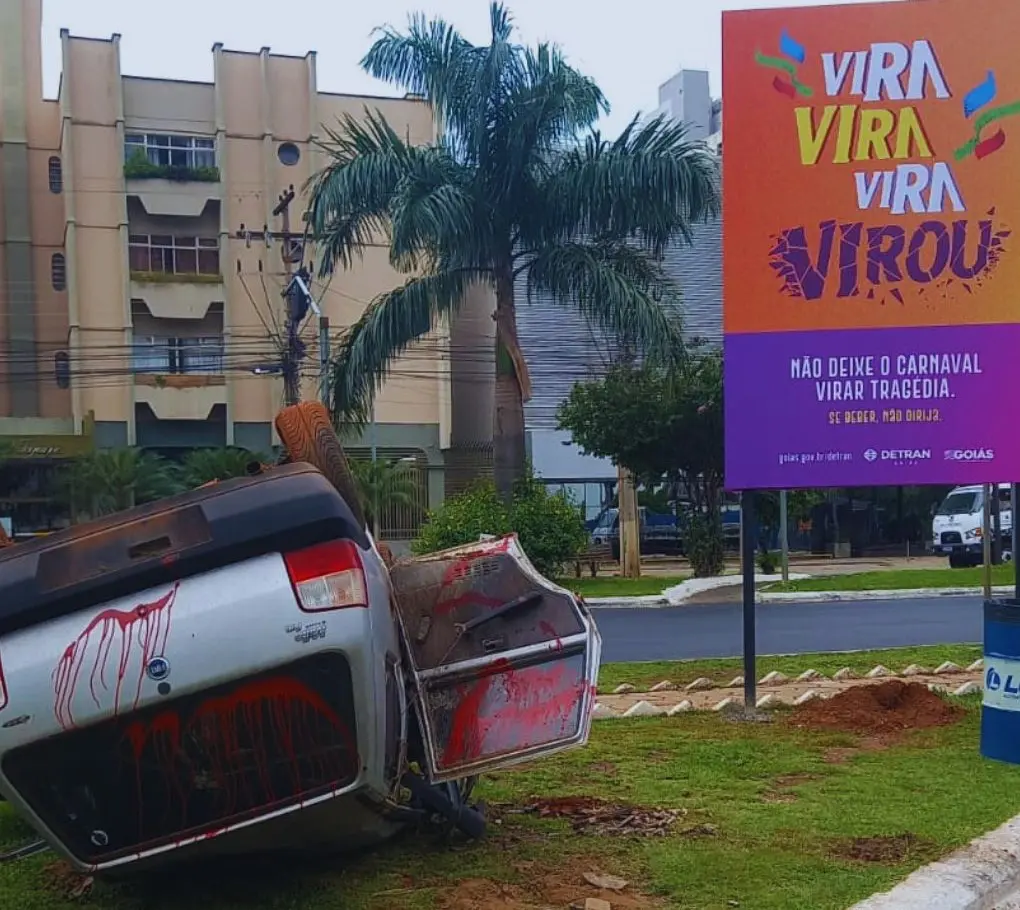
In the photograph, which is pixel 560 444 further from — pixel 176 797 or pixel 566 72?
pixel 176 797

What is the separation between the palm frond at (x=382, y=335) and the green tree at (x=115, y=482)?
16693mm

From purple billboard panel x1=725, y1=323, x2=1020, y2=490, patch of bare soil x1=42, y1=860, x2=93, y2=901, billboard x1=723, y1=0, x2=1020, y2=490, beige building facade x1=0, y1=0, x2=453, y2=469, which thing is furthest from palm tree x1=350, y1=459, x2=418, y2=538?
patch of bare soil x1=42, y1=860, x2=93, y2=901

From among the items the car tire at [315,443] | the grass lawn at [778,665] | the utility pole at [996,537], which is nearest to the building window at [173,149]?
the utility pole at [996,537]

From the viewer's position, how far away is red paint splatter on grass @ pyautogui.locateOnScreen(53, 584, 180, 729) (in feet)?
11.8

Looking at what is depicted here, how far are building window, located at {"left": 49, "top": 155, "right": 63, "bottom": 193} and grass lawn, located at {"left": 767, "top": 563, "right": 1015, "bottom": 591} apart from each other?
94.3 feet

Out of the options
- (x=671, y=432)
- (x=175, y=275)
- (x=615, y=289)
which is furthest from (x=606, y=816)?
(x=175, y=275)

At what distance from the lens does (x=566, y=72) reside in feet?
61.7

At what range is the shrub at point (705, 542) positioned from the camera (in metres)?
25.4

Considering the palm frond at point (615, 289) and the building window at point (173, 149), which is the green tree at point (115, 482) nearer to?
the building window at point (173, 149)

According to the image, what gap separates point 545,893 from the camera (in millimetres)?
4641

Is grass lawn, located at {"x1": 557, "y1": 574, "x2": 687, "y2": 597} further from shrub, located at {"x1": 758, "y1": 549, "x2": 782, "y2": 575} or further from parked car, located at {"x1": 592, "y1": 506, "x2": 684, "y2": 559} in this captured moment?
parked car, located at {"x1": 592, "y1": 506, "x2": 684, "y2": 559}

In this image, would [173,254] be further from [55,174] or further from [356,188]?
[356,188]

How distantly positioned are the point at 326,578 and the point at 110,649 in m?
0.67

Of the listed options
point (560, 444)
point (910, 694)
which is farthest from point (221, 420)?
point (910, 694)
